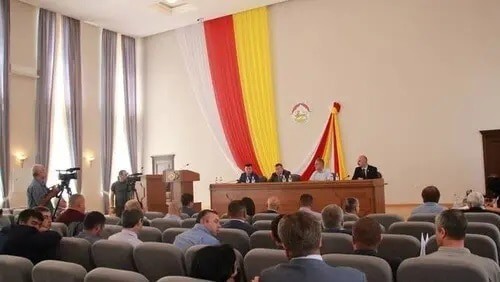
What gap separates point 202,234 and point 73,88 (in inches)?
387

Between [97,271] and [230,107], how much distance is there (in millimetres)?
10459

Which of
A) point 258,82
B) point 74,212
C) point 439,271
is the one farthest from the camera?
point 258,82

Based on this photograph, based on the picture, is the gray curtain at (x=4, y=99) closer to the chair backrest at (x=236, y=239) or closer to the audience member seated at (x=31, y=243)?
the audience member seated at (x=31, y=243)

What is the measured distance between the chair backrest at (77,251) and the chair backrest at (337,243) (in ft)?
5.98

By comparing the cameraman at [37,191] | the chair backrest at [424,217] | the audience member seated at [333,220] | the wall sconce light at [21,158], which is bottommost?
the chair backrest at [424,217]

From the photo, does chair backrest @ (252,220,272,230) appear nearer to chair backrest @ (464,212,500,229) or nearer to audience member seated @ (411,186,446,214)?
audience member seated @ (411,186,446,214)

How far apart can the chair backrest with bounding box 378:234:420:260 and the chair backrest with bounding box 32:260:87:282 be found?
2002mm

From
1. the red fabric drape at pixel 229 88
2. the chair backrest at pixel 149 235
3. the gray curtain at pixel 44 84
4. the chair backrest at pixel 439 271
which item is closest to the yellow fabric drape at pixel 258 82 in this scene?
the red fabric drape at pixel 229 88

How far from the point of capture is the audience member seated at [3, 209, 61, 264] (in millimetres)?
3814

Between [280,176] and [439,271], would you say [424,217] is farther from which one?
[280,176]

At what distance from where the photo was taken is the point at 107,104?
13516mm

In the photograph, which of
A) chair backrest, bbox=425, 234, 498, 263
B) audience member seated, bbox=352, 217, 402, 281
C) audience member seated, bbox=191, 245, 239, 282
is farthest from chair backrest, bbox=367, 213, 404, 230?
audience member seated, bbox=191, 245, 239, 282

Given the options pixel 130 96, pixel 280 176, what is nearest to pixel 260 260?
pixel 280 176

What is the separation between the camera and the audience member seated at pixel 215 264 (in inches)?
90.8
